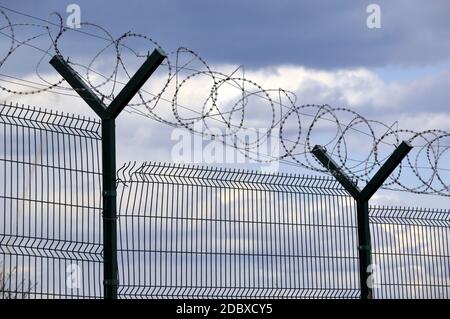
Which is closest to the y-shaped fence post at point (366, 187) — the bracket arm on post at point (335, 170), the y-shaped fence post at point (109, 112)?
the bracket arm on post at point (335, 170)

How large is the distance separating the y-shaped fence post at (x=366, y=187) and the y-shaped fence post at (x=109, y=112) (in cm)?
345

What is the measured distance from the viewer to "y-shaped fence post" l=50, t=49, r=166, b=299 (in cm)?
1085

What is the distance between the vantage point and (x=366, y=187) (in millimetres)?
13891

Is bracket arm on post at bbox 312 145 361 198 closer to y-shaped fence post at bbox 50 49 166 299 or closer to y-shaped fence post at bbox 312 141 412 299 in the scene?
y-shaped fence post at bbox 312 141 412 299

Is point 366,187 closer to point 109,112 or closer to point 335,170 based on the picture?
point 335,170

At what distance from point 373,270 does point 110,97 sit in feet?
14.4

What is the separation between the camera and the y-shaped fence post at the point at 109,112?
10852mm

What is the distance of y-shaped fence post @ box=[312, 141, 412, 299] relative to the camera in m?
13.8

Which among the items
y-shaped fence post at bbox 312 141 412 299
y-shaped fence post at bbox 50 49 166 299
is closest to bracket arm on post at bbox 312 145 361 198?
y-shaped fence post at bbox 312 141 412 299

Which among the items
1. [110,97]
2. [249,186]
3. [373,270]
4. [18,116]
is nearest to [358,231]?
[373,270]

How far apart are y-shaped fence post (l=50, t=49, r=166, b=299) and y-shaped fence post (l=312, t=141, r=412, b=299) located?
3450 mm

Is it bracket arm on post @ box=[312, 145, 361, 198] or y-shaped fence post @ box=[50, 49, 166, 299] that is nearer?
y-shaped fence post @ box=[50, 49, 166, 299]

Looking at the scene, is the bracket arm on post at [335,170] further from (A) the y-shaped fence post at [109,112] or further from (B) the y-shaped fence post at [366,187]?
(A) the y-shaped fence post at [109,112]
